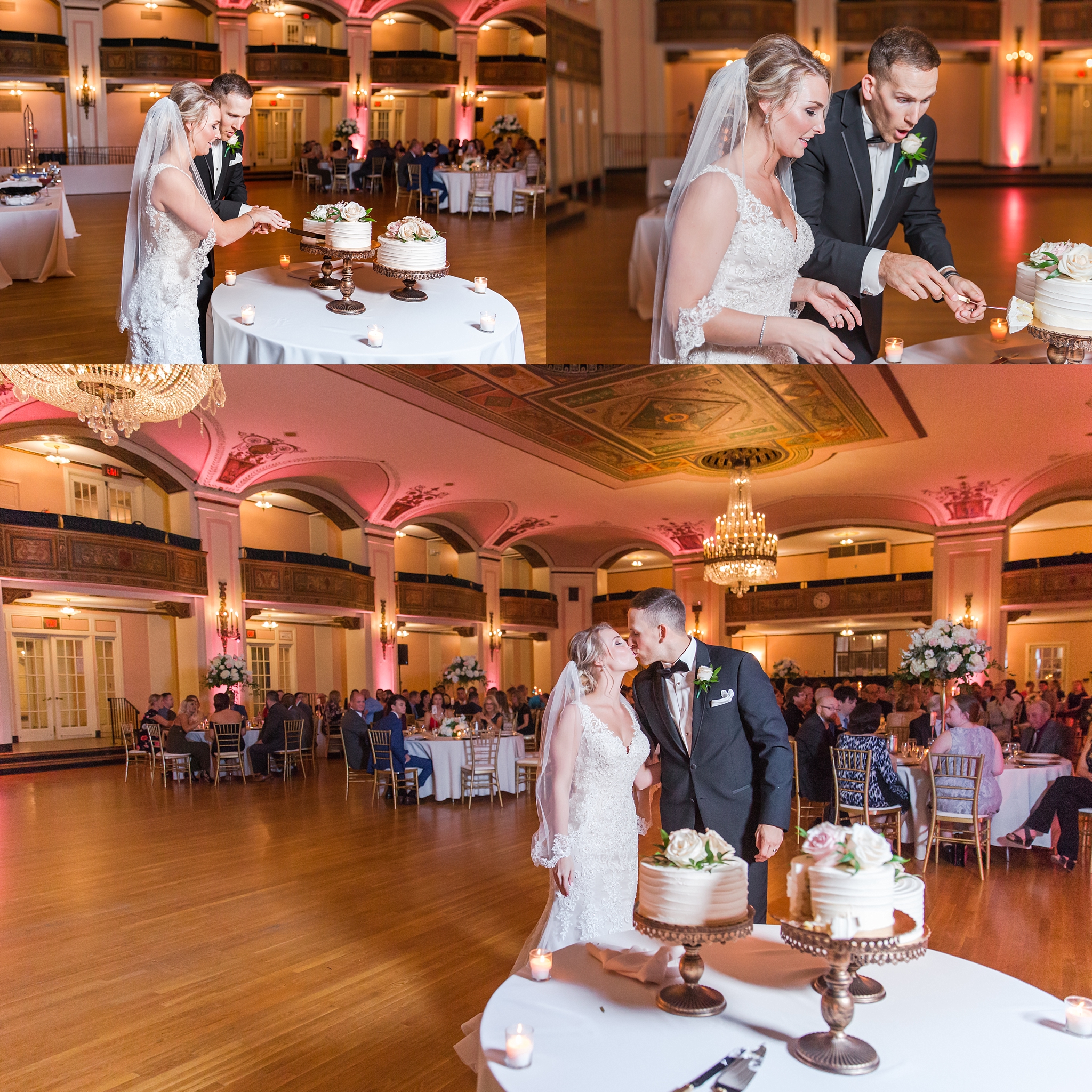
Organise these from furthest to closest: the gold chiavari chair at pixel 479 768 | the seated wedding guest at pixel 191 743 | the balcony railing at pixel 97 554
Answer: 1. the balcony railing at pixel 97 554
2. the seated wedding guest at pixel 191 743
3. the gold chiavari chair at pixel 479 768

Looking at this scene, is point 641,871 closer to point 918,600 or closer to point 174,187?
point 174,187

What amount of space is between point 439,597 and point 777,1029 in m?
15.7

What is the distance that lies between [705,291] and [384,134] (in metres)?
1.71

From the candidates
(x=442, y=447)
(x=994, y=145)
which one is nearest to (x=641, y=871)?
(x=994, y=145)

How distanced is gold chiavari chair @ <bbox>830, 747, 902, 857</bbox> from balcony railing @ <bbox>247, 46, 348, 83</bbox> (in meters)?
5.34

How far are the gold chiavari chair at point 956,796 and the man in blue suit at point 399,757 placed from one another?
4.69 metres

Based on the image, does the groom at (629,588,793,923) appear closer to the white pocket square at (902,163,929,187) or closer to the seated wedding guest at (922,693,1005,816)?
the white pocket square at (902,163,929,187)

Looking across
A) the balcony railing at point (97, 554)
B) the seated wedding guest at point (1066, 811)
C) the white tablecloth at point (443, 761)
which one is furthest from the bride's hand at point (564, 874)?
the balcony railing at point (97, 554)

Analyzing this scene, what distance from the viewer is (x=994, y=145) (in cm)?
291

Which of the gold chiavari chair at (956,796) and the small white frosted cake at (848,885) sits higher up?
the small white frosted cake at (848,885)

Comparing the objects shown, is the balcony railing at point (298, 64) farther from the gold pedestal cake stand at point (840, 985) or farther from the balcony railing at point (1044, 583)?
the balcony railing at point (1044, 583)

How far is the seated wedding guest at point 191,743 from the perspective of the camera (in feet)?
34.5

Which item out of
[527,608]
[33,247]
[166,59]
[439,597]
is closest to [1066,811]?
[166,59]

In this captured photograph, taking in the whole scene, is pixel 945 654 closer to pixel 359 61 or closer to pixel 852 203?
pixel 852 203
